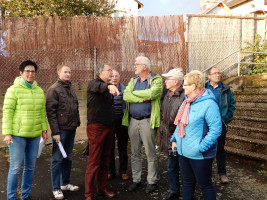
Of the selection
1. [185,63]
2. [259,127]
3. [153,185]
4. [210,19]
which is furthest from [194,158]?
[210,19]

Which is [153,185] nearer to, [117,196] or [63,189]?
[117,196]

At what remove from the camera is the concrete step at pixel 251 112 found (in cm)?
590

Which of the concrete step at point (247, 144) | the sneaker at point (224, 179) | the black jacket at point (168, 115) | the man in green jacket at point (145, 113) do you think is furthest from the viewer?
the concrete step at point (247, 144)

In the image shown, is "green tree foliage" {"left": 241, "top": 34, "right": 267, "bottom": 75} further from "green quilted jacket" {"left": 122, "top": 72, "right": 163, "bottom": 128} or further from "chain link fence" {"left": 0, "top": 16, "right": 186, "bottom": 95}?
"green quilted jacket" {"left": 122, "top": 72, "right": 163, "bottom": 128}

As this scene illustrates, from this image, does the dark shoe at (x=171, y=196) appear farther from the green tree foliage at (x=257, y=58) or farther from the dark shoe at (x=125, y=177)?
the green tree foliage at (x=257, y=58)

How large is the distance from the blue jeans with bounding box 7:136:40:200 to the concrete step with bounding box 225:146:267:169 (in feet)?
12.9

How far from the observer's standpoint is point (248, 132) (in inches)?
218

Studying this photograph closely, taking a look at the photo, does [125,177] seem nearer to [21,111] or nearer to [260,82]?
[21,111]

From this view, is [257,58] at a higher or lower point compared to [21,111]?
higher

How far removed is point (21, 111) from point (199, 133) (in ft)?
7.50

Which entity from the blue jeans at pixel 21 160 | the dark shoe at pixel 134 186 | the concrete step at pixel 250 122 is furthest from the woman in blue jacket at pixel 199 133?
the concrete step at pixel 250 122

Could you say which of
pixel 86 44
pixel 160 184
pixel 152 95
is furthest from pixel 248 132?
pixel 86 44

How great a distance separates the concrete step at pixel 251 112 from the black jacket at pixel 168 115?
3.49 m

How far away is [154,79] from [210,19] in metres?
4.84
